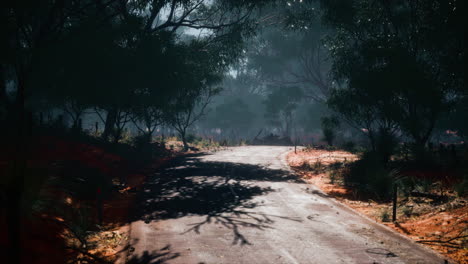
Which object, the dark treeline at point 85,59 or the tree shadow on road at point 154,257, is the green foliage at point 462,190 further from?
the dark treeline at point 85,59

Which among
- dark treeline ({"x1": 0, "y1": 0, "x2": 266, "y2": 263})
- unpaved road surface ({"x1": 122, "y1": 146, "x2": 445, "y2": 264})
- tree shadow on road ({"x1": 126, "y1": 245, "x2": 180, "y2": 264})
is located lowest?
tree shadow on road ({"x1": 126, "y1": 245, "x2": 180, "y2": 264})

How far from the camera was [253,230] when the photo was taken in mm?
8477

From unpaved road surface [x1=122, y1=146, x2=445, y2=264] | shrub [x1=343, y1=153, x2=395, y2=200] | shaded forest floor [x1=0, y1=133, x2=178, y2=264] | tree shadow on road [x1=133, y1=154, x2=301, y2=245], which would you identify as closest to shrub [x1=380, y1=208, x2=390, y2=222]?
unpaved road surface [x1=122, y1=146, x2=445, y2=264]

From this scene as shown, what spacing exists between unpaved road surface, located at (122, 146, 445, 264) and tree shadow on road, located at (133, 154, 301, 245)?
0.03 metres

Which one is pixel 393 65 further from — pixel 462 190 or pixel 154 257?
pixel 154 257

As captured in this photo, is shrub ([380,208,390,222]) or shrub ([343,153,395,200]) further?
shrub ([343,153,395,200])

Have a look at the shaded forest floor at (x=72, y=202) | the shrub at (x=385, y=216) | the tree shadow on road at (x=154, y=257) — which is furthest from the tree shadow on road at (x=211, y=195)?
the shrub at (x=385, y=216)

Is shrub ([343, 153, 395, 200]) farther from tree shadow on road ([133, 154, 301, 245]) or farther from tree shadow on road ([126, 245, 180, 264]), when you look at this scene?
tree shadow on road ([126, 245, 180, 264])

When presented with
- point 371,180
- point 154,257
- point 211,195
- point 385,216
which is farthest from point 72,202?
point 371,180

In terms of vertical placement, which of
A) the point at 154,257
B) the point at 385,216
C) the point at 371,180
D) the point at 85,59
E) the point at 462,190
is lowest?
the point at 154,257

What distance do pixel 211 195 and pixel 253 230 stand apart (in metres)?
4.44

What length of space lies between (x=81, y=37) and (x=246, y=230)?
48.1ft

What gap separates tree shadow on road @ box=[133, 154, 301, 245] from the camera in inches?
371

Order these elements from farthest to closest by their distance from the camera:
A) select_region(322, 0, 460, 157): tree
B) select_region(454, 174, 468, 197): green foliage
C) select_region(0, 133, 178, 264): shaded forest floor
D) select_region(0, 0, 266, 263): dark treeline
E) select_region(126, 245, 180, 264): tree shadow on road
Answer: select_region(322, 0, 460, 157): tree < select_region(0, 0, 266, 263): dark treeline < select_region(454, 174, 468, 197): green foliage < select_region(126, 245, 180, 264): tree shadow on road < select_region(0, 133, 178, 264): shaded forest floor
